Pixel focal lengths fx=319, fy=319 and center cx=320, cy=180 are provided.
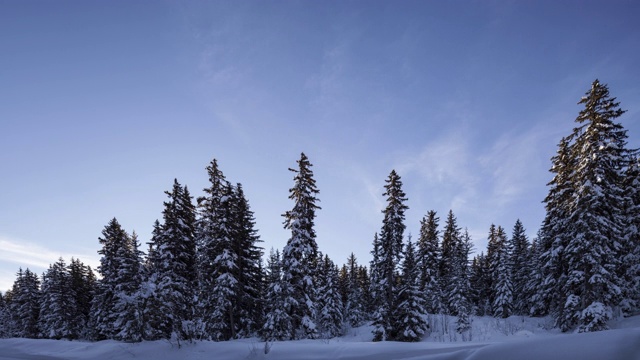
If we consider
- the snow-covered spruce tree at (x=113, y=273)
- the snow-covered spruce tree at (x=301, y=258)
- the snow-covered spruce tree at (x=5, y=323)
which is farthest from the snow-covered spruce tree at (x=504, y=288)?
the snow-covered spruce tree at (x=5, y=323)

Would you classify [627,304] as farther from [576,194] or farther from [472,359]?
[472,359]

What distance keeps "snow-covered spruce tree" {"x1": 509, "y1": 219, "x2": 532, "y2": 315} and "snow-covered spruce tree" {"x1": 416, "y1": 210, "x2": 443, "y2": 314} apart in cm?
882

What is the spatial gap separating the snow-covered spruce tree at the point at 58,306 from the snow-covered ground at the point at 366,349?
38.0 meters

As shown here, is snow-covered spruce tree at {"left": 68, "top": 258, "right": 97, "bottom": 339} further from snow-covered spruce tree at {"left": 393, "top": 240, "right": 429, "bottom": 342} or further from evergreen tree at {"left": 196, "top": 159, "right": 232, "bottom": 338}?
snow-covered spruce tree at {"left": 393, "top": 240, "right": 429, "bottom": 342}

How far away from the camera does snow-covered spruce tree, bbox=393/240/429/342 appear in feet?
85.0

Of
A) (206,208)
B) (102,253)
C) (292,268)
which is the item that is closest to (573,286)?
(292,268)

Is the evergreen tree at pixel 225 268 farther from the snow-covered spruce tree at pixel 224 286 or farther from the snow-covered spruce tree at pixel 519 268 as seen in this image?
the snow-covered spruce tree at pixel 519 268

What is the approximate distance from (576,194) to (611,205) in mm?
1989

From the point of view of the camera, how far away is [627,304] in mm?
20969

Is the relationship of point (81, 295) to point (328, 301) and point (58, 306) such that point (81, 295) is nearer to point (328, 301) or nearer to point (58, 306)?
point (58, 306)

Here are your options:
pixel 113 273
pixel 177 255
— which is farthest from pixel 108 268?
pixel 177 255

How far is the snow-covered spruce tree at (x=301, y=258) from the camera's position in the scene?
2294cm

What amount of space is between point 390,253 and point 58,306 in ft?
131

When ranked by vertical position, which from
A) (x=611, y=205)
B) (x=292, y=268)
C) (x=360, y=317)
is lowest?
(x=360, y=317)
